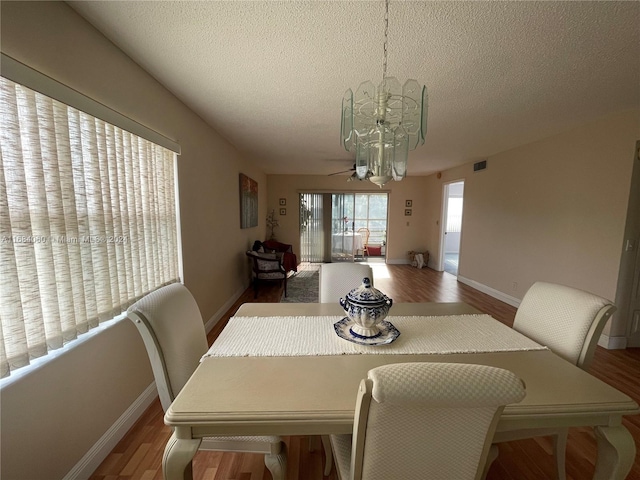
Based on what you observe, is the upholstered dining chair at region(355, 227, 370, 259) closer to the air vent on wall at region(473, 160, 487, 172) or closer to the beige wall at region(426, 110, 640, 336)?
the beige wall at region(426, 110, 640, 336)

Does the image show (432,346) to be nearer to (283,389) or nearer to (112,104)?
(283,389)

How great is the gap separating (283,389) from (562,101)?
10.1 ft

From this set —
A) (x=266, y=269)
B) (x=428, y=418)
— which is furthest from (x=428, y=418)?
(x=266, y=269)

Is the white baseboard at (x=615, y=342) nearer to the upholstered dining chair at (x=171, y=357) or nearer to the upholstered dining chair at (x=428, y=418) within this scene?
the upholstered dining chair at (x=428, y=418)

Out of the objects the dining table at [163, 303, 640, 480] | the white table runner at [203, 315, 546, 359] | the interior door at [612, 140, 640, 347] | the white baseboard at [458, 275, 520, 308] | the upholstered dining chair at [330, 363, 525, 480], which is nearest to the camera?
the upholstered dining chair at [330, 363, 525, 480]

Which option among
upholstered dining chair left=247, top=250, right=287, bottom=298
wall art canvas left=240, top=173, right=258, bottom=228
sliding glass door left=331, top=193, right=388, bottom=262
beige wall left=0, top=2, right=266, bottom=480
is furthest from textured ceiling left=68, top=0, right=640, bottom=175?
sliding glass door left=331, top=193, right=388, bottom=262

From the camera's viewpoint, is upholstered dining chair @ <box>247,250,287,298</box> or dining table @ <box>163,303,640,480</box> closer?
dining table @ <box>163,303,640,480</box>

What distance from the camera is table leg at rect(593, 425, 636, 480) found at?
84 centimetres

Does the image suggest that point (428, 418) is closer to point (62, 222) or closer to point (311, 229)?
point (62, 222)

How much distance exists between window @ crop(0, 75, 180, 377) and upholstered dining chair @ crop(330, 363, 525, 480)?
1327mm

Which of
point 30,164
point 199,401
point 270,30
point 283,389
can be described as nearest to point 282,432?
point 283,389

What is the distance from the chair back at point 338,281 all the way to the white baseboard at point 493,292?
3.11 m

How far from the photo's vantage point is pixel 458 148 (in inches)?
151

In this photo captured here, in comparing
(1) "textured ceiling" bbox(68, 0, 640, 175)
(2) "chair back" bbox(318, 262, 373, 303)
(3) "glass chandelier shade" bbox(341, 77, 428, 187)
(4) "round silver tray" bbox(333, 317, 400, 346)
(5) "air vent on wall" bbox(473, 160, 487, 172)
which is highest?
(1) "textured ceiling" bbox(68, 0, 640, 175)
